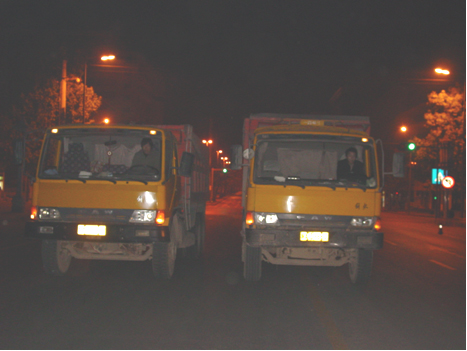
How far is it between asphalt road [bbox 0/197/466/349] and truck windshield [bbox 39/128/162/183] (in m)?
1.67

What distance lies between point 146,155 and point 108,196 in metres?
1.03

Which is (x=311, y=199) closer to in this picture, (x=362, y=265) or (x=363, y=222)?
(x=363, y=222)

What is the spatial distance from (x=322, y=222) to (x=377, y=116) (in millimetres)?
83692

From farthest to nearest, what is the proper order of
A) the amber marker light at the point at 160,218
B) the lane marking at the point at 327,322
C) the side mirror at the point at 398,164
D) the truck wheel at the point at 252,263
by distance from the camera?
the side mirror at the point at 398,164 < the truck wheel at the point at 252,263 < the amber marker light at the point at 160,218 < the lane marking at the point at 327,322

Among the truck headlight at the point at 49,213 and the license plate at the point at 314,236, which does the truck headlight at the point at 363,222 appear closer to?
the license plate at the point at 314,236

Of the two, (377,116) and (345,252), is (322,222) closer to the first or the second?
(345,252)

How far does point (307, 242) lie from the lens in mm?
8086

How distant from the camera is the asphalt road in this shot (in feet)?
17.7

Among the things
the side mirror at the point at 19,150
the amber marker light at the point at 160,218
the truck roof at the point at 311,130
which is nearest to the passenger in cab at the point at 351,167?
the truck roof at the point at 311,130

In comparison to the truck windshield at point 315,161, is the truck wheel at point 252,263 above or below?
below

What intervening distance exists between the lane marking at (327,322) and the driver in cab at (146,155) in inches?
125

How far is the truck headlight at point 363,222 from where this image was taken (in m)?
8.25

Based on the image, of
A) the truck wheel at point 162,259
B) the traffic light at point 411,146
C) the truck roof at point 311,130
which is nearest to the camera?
the truck wheel at point 162,259

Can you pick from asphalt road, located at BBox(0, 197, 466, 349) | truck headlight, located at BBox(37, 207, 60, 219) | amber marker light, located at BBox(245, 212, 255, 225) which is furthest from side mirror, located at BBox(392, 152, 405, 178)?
truck headlight, located at BBox(37, 207, 60, 219)
